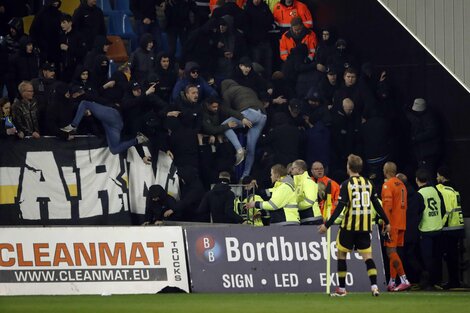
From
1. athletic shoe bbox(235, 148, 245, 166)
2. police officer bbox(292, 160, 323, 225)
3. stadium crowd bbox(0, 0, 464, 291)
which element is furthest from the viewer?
athletic shoe bbox(235, 148, 245, 166)

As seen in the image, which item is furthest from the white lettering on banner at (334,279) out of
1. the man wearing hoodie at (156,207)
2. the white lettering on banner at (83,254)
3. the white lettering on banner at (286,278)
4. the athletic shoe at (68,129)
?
the athletic shoe at (68,129)

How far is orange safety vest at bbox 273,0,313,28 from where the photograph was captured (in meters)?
27.7

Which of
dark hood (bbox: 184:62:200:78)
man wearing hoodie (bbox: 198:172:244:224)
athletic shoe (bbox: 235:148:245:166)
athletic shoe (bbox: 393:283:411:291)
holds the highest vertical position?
dark hood (bbox: 184:62:200:78)

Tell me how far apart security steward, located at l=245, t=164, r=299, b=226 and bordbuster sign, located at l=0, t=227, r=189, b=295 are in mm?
1604

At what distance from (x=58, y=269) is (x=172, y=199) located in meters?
3.00

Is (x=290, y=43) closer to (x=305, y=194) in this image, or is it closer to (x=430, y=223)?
(x=305, y=194)

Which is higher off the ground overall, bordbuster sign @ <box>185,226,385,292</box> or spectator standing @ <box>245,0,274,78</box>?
spectator standing @ <box>245,0,274,78</box>

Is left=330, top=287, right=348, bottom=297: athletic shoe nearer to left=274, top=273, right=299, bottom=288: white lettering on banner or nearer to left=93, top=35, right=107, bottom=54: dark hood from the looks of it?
left=274, top=273, right=299, bottom=288: white lettering on banner

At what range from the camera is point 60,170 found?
24078 mm

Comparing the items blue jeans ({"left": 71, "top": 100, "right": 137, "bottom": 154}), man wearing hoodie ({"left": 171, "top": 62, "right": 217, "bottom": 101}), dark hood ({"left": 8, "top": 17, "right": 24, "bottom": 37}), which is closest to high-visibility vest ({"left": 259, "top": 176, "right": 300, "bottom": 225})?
blue jeans ({"left": 71, "top": 100, "right": 137, "bottom": 154})

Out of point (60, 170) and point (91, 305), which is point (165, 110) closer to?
point (60, 170)

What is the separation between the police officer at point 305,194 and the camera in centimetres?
2244

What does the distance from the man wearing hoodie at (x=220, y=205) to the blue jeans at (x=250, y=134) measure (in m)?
1.55

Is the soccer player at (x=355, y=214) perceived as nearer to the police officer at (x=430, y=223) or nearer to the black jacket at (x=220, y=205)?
the black jacket at (x=220, y=205)
